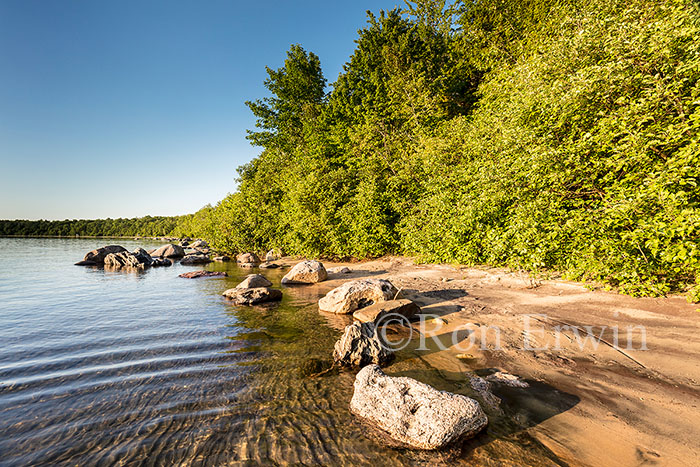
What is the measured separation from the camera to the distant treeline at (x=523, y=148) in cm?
756

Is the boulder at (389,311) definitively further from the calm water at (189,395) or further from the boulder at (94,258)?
the boulder at (94,258)

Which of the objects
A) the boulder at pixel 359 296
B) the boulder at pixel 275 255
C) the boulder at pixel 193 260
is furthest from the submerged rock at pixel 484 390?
the boulder at pixel 193 260

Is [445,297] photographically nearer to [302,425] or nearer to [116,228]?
[302,425]

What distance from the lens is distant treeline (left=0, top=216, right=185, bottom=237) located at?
12500 cm

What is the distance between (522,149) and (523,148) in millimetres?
60

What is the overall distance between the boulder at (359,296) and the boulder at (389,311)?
111 cm

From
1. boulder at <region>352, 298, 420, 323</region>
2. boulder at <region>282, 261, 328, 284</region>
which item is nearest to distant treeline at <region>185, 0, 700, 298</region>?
boulder at <region>352, 298, 420, 323</region>

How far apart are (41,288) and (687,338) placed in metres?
30.1

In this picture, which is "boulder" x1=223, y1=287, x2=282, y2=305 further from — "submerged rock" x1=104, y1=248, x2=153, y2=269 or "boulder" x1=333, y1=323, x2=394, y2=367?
"submerged rock" x1=104, y1=248, x2=153, y2=269

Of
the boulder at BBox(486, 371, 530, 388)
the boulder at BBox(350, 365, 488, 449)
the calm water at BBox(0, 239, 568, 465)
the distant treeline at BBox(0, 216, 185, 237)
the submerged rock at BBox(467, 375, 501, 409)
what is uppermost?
the distant treeline at BBox(0, 216, 185, 237)

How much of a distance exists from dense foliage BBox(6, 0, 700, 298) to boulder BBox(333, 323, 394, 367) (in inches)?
274

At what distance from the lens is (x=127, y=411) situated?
16.1 ft

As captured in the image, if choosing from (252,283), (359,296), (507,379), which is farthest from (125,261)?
(507,379)

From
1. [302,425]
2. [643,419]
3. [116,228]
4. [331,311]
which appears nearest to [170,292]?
[331,311]
